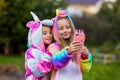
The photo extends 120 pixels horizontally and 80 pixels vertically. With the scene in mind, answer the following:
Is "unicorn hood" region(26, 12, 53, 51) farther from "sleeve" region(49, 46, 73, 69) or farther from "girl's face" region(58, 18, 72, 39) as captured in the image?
"sleeve" region(49, 46, 73, 69)

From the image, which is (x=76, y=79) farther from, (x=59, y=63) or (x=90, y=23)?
(x=90, y=23)

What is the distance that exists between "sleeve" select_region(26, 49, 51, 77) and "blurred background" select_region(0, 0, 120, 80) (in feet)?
34.9

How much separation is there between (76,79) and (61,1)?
24.0m

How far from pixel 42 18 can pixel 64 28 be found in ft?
70.6

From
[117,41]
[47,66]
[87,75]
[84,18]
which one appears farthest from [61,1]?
[47,66]

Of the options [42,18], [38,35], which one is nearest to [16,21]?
[42,18]

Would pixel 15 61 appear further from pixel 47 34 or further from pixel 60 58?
pixel 60 58

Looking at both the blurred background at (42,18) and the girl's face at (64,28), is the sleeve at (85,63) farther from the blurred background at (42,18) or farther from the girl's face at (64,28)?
the blurred background at (42,18)

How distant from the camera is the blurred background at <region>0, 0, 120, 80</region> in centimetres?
1970

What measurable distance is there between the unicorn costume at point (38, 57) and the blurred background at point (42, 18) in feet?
34.7

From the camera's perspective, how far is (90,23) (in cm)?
3158

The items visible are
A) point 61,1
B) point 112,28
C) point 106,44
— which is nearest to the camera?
point 61,1

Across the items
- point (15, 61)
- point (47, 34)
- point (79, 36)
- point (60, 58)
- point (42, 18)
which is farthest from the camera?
point (42, 18)

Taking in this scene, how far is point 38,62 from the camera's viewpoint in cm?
460
